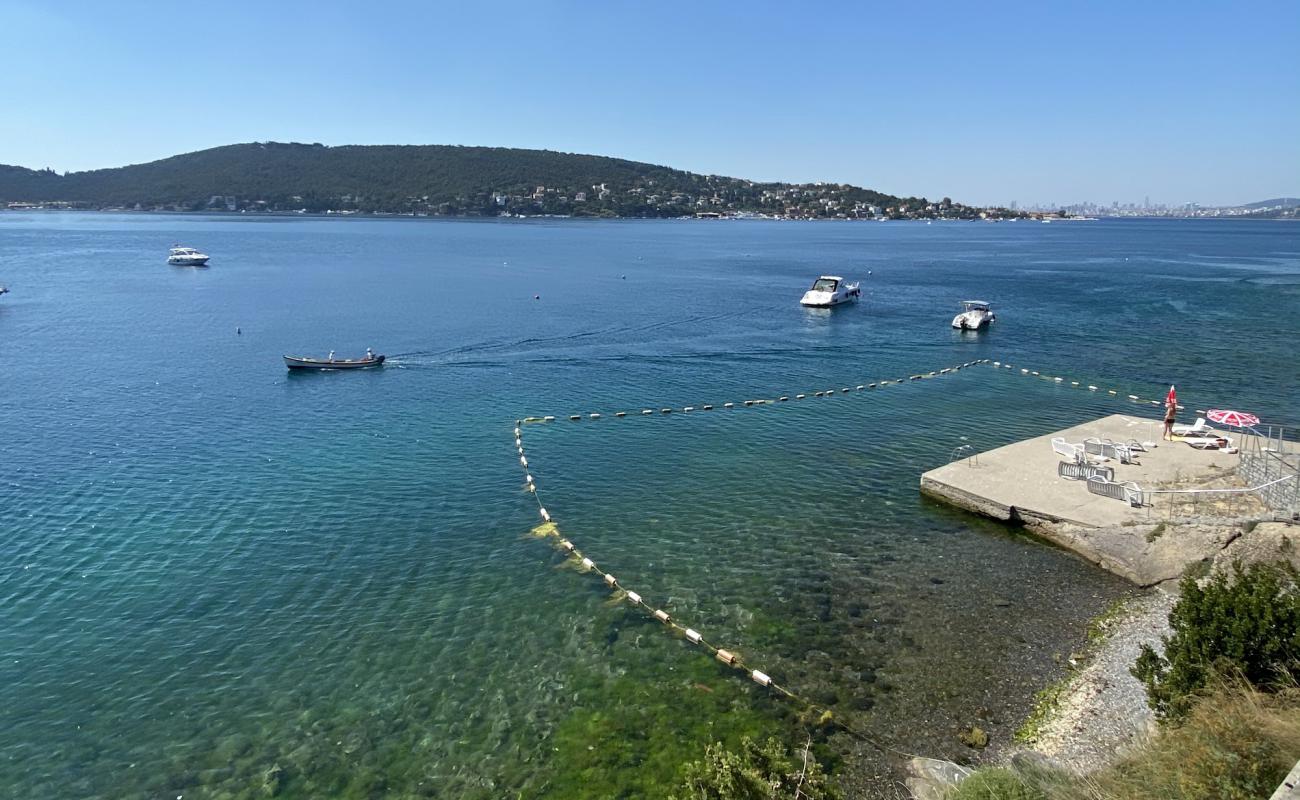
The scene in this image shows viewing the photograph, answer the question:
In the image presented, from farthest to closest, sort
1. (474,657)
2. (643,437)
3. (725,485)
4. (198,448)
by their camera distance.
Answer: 1. (643,437)
2. (198,448)
3. (725,485)
4. (474,657)

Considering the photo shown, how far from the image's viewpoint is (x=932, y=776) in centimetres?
1281

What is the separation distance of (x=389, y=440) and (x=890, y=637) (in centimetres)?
2229

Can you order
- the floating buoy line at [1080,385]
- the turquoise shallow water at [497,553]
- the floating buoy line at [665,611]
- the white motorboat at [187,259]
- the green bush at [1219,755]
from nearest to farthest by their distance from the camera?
the green bush at [1219,755], the turquoise shallow water at [497,553], the floating buoy line at [665,611], the floating buoy line at [1080,385], the white motorboat at [187,259]

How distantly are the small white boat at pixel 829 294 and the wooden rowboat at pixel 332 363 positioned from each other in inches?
1600

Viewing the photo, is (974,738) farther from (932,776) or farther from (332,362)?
(332,362)

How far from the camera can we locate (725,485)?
26.6 m

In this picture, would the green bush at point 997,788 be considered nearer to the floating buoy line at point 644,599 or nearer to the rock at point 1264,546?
the floating buoy line at point 644,599

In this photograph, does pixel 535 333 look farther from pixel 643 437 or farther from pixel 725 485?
pixel 725 485

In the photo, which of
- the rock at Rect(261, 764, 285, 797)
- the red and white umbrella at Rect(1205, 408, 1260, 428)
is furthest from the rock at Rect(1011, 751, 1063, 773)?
the red and white umbrella at Rect(1205, 408, 1260, 428)

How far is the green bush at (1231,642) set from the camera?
1186cm

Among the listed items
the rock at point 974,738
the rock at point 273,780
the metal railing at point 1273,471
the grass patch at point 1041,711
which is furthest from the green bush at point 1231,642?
the rock at point 273,780

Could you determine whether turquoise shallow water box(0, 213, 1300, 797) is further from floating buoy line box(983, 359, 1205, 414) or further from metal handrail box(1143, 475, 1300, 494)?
metal handrail box(1143, 475, 1300, 494)

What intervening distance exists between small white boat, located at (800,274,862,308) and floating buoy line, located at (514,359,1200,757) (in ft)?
78.1

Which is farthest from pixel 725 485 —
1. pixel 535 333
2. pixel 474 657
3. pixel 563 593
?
pixel 535 333
